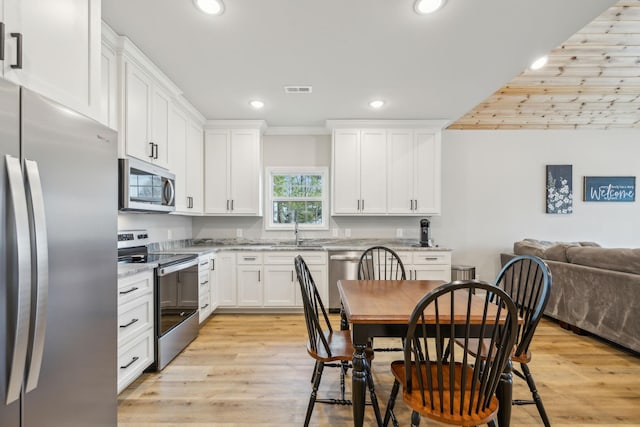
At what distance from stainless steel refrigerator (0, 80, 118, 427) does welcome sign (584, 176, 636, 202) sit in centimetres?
605

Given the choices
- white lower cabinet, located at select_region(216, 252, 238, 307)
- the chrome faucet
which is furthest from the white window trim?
white lower cabinet, located at select_region(216, 252, 238, 307)

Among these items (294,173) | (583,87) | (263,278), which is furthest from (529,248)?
(263,278)

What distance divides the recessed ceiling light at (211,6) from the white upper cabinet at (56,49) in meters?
0.62

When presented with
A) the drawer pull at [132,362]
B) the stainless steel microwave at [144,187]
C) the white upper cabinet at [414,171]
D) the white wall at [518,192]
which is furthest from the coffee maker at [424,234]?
the drawer pull at [132,362]

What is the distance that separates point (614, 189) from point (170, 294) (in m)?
6.19

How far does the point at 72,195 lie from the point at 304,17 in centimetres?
172

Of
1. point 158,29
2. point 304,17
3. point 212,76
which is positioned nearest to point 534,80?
point 304,17

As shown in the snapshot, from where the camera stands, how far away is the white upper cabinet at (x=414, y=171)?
13.9ft

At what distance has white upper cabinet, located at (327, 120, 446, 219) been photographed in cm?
423

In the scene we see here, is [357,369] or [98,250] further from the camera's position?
[357,369]

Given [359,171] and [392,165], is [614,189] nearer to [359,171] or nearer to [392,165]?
[392,165]

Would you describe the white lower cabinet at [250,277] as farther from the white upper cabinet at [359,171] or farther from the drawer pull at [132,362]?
the drawer pull at [132,362]

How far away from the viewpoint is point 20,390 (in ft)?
3.14

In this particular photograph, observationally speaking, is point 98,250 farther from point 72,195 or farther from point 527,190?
point 527,190
